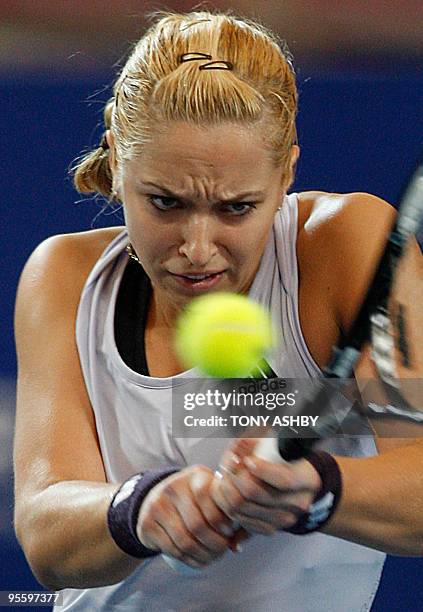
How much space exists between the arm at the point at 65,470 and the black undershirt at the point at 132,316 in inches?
1.7

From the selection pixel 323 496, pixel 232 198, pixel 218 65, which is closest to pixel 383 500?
pixel 323 496

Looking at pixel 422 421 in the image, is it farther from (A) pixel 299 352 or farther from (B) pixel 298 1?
(B) pixel 298 1

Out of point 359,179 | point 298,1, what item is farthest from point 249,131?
point 298,1

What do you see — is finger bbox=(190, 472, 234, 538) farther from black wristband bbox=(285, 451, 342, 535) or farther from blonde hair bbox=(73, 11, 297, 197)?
blonde hair bbox=(73, 11, 297, 197)

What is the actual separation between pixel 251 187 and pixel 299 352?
194 mm

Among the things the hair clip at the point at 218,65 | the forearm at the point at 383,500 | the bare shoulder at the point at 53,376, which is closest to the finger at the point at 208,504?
the forearm at the point at 383,500

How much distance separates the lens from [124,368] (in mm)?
1152

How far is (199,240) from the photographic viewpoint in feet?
3.22

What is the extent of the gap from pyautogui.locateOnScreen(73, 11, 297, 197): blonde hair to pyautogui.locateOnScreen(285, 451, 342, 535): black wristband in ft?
0.89

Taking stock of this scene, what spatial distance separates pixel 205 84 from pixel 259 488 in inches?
13.8

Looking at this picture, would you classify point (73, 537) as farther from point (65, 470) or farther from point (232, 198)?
point (232, 198)

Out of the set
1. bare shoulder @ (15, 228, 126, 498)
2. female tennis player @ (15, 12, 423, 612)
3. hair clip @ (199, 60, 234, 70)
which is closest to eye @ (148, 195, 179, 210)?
female tennis player @ (15, 12, 423, 612)

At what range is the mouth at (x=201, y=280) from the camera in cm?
101

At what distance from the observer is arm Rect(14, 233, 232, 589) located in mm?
879
